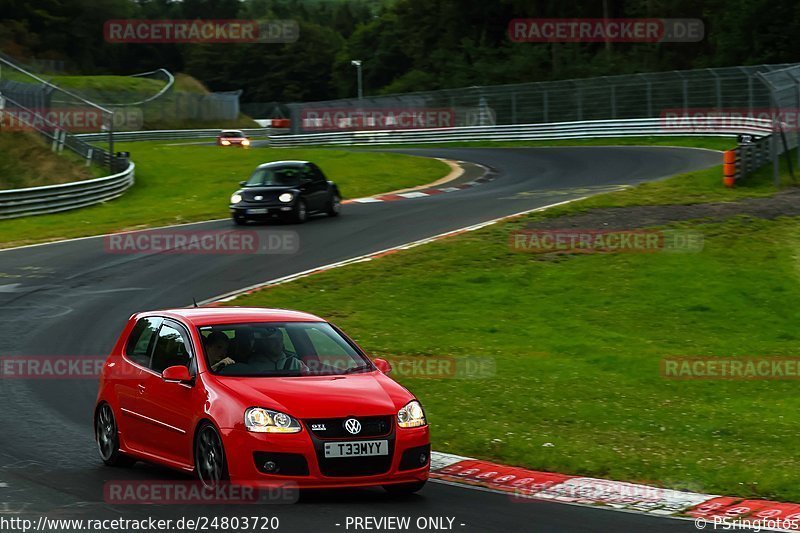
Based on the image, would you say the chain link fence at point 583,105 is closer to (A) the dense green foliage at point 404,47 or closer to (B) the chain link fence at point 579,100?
(B) the chain link fence at point 579,100

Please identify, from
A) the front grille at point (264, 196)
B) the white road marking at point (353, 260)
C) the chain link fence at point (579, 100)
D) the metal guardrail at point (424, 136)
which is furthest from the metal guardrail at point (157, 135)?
the white road marking at point (353, 260)

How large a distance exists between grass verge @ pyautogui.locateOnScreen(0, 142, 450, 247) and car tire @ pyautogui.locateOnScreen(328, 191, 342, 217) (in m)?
3.65

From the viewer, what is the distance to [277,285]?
21.7 meters

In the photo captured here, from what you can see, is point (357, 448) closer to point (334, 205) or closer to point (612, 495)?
point (612, 495)

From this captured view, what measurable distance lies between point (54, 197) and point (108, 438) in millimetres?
25618

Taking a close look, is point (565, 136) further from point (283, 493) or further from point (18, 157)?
point (283, 493)

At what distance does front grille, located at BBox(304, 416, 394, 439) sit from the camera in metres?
8.55

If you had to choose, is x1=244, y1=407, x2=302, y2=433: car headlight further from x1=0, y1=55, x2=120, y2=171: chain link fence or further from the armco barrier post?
x1=0, y1=55, x2=120, y2=171: chain link fence

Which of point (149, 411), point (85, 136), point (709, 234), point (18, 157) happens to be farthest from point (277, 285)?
point (85, 136)

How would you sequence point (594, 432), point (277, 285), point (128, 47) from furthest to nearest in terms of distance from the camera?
Result: point (128, 47) < point (277, 285) < point (594, 432)

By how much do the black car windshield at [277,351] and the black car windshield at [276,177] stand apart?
66.0ft

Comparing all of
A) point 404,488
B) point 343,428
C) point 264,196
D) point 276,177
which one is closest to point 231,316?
point 343,428

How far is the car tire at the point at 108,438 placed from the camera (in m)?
10.3

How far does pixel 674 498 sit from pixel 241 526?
3.37 m
